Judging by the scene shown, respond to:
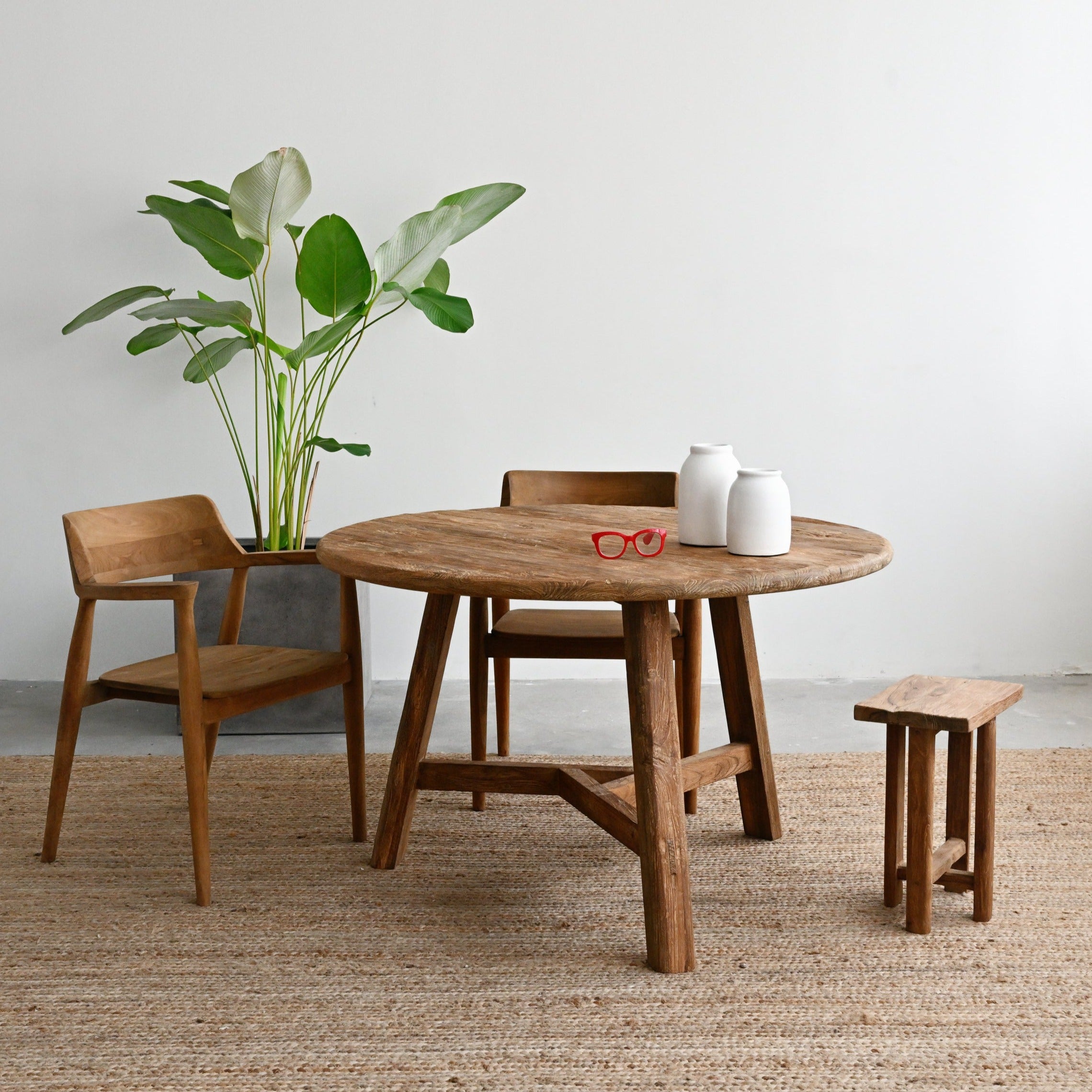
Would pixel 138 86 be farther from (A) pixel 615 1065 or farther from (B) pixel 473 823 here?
(A) pixel 615 1065

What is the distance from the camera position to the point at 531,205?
4008 millimetres

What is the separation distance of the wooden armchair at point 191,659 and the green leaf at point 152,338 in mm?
975

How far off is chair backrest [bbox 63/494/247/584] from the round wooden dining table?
1.45ft

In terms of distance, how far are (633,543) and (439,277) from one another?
6.03 feet

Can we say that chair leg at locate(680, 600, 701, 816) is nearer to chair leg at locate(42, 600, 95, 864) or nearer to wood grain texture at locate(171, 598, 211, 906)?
wood grain texture at locate(171, 598, 211, 906)

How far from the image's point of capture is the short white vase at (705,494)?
2223mm

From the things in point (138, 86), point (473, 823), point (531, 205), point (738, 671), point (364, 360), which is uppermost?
point (138, 86)

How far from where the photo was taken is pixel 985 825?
2.22 metres

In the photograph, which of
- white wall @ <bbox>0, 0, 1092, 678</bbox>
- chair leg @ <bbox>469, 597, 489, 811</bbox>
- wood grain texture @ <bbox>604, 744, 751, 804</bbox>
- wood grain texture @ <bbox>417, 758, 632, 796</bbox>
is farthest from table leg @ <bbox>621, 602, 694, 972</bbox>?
white wall @ <bbox>0, 0, 1092, 678</bbox>

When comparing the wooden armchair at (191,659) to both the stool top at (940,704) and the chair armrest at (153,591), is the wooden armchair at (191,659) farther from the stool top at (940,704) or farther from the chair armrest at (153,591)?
the stool top at (940,704)

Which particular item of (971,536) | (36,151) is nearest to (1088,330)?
(971,536)

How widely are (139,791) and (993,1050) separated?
2.18 metres

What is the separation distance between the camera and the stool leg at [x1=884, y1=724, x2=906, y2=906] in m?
2.21

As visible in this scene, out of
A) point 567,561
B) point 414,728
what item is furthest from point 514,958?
point 567,561
